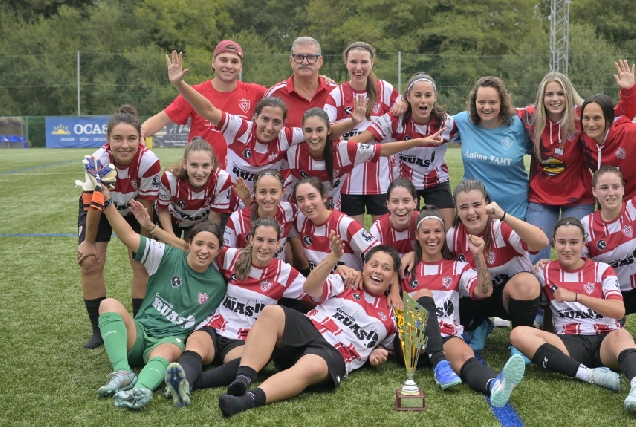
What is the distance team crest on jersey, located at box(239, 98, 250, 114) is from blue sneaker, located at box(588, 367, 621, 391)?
3.11 m

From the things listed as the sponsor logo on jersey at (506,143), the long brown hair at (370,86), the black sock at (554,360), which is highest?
the long brown hair at (370,86)

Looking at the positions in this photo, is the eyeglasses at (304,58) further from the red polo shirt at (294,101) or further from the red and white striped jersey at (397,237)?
the red and white striped jersey at (397,237)

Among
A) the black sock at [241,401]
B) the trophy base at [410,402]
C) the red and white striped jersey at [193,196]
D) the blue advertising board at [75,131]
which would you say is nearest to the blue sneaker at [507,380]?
the trophy base at [410,402]

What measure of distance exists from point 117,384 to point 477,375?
1.74m

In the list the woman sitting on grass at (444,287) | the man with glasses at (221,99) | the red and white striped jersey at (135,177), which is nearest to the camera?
the woman sitting on grass at (444,287)

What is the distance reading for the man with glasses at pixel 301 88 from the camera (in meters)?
5.08

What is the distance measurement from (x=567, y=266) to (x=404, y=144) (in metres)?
1.36

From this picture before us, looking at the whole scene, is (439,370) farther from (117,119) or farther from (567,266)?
(117,119)

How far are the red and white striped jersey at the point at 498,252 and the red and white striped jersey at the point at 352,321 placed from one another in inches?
22.6

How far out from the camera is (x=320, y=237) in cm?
432

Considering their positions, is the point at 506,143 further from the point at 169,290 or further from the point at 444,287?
the point at 169,290

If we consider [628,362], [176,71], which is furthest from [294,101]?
[628,362]

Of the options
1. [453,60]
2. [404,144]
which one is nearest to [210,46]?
[453,60]

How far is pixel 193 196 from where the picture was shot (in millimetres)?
4453
